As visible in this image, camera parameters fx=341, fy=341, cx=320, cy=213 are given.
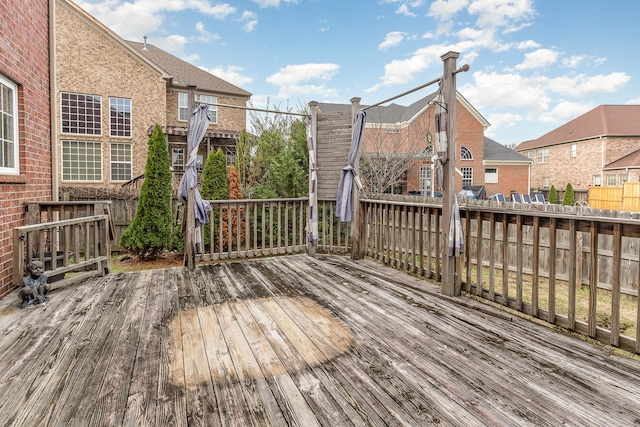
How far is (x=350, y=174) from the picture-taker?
5367mm

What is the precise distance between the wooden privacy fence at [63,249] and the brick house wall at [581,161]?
95.8ft

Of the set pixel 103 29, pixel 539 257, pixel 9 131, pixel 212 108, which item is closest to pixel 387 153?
pixel 212 108

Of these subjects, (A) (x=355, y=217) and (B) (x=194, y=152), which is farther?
(A) (x=355, y=217)

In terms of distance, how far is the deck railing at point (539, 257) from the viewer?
2.49m

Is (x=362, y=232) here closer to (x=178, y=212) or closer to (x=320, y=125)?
(x=320, y=125)

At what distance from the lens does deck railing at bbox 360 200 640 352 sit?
2492 millimetres

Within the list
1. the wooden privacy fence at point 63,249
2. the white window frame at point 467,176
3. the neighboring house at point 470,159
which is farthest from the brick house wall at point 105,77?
the white window frame at point 467,176

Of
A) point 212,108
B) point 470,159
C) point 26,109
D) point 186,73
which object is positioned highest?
point 186,73

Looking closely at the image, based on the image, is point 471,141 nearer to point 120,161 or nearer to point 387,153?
point 387,153

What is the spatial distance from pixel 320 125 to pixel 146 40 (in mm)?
16944

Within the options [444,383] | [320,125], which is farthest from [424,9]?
[444,383]

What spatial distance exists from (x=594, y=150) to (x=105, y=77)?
30882 millimetres

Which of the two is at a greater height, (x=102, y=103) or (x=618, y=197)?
(x=102, y=103)

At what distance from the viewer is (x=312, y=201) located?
18.9 ft
